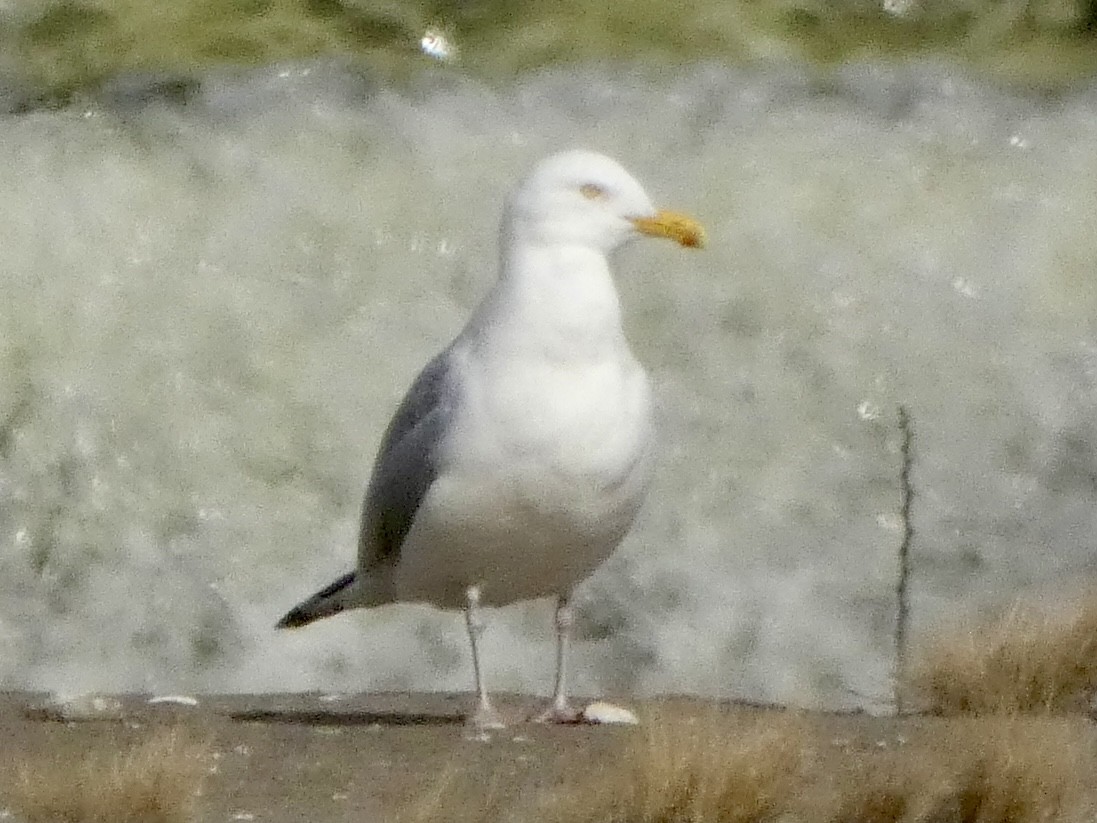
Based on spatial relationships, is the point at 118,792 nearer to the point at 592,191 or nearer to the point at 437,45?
the point at 592,191

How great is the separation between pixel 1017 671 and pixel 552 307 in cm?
164

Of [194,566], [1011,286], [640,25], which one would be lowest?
[194,566]

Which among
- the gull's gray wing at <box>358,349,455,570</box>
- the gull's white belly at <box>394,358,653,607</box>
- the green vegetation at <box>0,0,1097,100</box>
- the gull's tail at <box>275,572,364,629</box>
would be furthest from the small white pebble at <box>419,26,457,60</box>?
the gull's white belly at <box>394,358,653,607</box>

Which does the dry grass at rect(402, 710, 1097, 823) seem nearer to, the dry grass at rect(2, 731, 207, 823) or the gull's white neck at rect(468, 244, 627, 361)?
the dry grass at rect(2, 731, 207, 823)

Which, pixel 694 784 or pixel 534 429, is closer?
pixel 694 784

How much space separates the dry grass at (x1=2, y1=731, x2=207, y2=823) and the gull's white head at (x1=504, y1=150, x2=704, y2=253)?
80.0 inches

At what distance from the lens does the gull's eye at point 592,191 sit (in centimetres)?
792

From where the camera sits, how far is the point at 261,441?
13070 millimetres

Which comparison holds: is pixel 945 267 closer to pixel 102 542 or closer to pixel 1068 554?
pixel 1068 554

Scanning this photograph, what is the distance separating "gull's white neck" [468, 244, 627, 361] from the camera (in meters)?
7.59

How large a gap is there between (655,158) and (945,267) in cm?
139

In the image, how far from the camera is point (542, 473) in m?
7.46

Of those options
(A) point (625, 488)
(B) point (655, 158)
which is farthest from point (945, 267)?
(A) point (625, 488)

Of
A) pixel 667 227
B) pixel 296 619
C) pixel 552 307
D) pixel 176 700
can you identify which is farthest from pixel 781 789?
pixel 296 619
